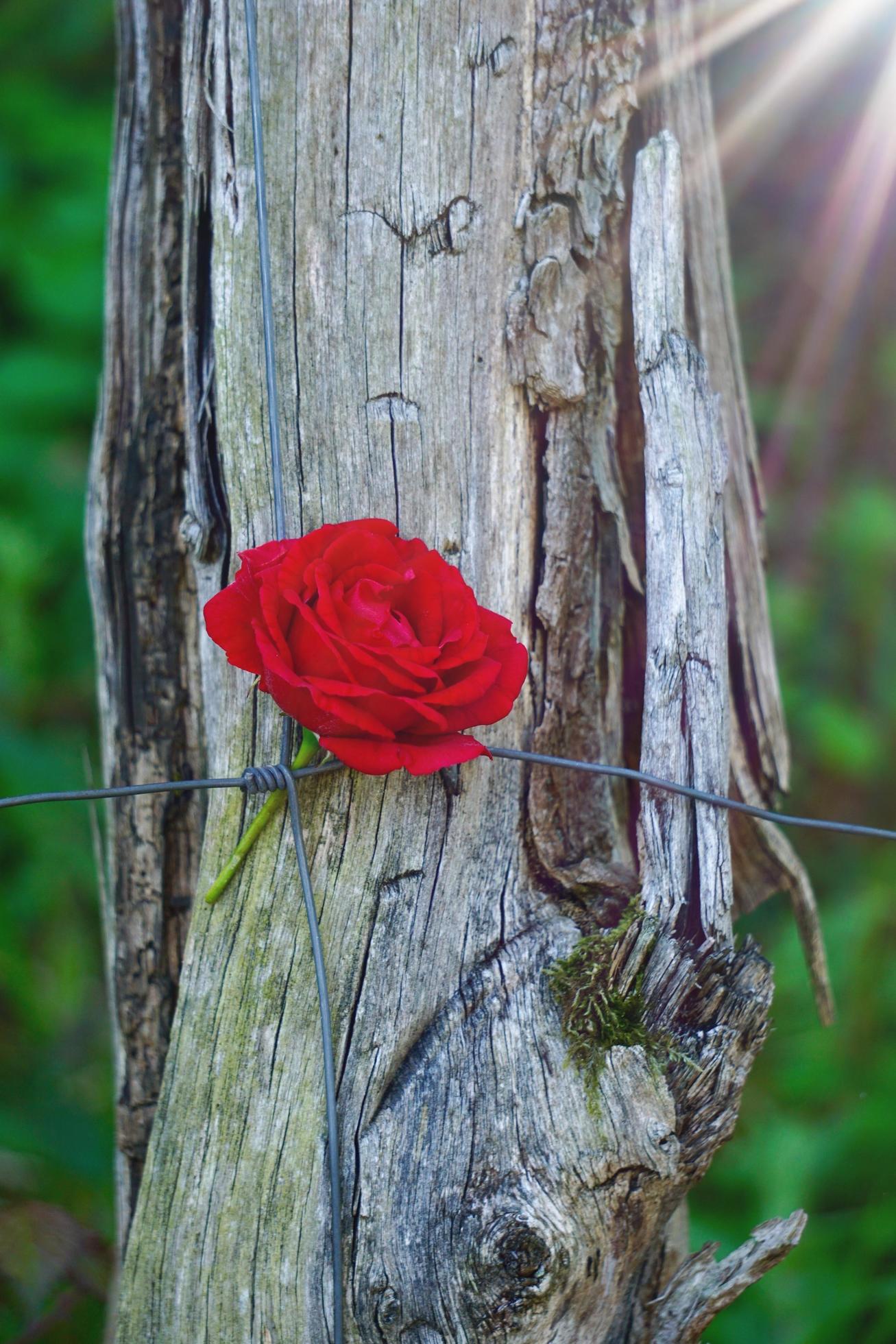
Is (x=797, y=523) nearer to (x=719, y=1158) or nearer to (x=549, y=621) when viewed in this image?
(x=719, y=1158)

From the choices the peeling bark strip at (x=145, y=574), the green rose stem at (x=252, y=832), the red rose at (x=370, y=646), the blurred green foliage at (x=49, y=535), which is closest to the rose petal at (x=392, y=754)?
the red rose at (x=370, y=646)

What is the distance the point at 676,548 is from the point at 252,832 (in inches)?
23.3

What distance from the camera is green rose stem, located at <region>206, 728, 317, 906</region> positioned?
A: 3.58 feet

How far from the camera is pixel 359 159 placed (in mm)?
1175

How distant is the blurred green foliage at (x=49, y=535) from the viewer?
8.53ft

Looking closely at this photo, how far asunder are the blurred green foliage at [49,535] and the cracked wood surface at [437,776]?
145cm

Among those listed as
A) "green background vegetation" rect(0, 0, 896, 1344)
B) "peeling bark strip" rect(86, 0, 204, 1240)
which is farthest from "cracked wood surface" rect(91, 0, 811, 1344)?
"green background vegetation" rect(0, 0, 896, 1344)

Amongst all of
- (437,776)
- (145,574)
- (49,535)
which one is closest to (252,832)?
(437,776)

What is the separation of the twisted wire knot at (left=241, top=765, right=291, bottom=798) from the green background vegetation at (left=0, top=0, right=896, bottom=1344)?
1018mm

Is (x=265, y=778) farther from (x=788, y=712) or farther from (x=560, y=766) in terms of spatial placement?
(x=788, y=712)

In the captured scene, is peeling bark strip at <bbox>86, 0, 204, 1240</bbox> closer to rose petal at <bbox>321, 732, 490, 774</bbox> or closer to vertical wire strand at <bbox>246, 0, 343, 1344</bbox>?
vertical wire strand at <bbox>246, 0, 343, 1344</bbox>

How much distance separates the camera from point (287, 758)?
111 cm

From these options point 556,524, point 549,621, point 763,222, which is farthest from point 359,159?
point 763,222

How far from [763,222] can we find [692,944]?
11.3 feet
